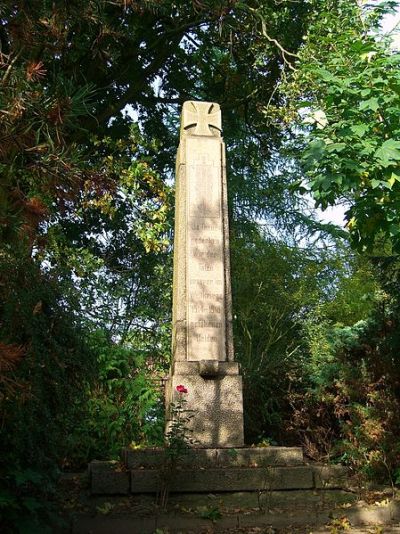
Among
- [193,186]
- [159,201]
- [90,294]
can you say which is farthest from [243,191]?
[193,186]

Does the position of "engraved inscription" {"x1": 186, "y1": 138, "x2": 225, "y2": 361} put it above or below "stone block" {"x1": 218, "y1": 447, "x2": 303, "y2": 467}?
above

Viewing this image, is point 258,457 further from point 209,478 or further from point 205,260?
point 205,260

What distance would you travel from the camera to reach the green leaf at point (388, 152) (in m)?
5.45

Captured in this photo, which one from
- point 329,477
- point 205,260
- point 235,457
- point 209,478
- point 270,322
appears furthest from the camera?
point 270,322

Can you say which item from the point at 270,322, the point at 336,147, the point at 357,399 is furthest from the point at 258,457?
the point at 270,322

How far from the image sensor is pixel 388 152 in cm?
551

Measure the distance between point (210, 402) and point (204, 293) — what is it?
1.27 meters

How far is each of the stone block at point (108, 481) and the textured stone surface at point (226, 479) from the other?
0.27ft

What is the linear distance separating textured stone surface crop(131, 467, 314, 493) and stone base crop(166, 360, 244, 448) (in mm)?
805

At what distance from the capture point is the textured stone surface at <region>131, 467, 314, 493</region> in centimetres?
627

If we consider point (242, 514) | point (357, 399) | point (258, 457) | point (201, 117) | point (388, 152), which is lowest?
point (242, 514)

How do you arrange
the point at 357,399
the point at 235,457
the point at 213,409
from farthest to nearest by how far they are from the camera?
the point at 357,399, the point at 213,409, the point at 235,457

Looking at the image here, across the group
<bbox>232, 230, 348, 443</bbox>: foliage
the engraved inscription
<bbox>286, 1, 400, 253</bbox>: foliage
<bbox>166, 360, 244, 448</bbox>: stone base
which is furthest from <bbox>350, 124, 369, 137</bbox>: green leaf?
<bbox>232, 230, 348, 443</bbox>: foliage

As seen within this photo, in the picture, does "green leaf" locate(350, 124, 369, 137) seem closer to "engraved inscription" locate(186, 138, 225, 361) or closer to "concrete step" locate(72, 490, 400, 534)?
"engraved inscription" locate(186, 138, 225, 361)
